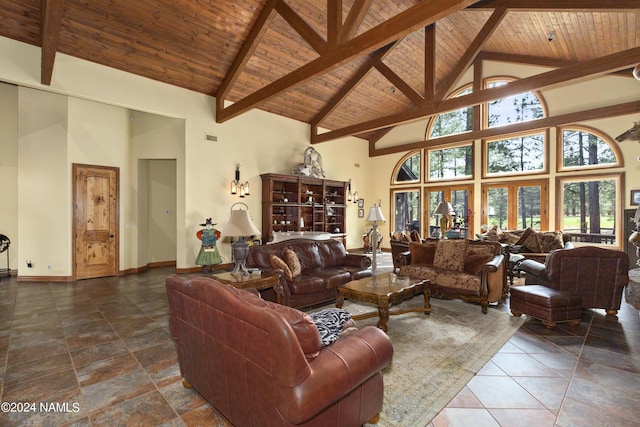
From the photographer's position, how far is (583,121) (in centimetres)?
732

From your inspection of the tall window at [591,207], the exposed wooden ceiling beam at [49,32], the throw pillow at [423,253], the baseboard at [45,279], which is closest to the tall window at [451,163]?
the tall window at [591,207]

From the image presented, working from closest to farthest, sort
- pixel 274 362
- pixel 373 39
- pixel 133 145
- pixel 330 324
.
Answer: pixel 274 362, pixel 330 324, pixel 373 39, pixel 133 145

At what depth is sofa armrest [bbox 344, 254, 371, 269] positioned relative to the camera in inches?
197

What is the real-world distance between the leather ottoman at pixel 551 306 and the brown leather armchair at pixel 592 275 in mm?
305

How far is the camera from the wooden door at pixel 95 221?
6094mm

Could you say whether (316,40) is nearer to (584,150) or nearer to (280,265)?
(280,265)

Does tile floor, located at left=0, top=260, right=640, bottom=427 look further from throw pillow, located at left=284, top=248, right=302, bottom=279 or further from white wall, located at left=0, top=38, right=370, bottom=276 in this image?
white wall, located at left=0, top=38, right=370, bottom=276

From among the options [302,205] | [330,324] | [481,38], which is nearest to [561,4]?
[481,38]

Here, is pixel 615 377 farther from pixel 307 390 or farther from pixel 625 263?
pixel 307 390

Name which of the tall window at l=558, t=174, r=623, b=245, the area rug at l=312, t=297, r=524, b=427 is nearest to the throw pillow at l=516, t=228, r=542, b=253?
the tall window at l=558, t=174, r=623, b=245

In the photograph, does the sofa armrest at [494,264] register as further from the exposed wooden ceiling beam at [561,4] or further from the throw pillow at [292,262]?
the exposed wooden ceiling beam at [561,4]

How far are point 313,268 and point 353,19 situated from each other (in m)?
3.70

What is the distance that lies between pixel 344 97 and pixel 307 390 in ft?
27.2

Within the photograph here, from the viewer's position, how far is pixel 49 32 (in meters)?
4.01
